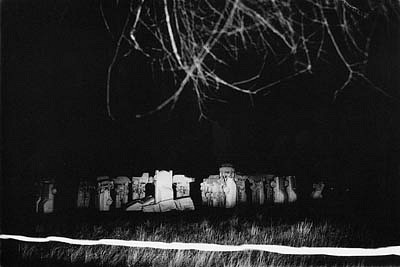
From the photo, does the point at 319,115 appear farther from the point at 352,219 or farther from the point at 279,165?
the point at 352,219

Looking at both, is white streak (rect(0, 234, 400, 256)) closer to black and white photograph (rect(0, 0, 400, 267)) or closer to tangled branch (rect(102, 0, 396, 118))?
black and white photograph (rect(0, 0, 400, 267))

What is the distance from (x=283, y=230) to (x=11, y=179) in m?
1.32

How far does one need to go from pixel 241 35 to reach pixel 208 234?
33.5 inches

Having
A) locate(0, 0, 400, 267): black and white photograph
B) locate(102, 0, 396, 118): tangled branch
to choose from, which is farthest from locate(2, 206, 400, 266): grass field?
locate(102, 0, 396, 118): tangled branch

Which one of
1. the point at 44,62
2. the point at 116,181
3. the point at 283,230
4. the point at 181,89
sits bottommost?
the point at 283,230

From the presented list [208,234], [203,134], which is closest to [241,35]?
[203,134]

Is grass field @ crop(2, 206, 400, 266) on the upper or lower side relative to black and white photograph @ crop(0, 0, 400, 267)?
lower

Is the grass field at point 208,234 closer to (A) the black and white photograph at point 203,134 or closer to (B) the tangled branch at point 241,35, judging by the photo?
(A) the black and white photograph at point 203,134

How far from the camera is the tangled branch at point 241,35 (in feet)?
7.34

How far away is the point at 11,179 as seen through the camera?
2.64 meters

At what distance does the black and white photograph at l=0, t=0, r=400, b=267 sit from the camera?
220 centimetres

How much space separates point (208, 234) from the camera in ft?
7.67

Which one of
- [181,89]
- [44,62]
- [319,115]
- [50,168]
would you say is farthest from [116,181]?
[319,115]

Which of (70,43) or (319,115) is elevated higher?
(70,43)
